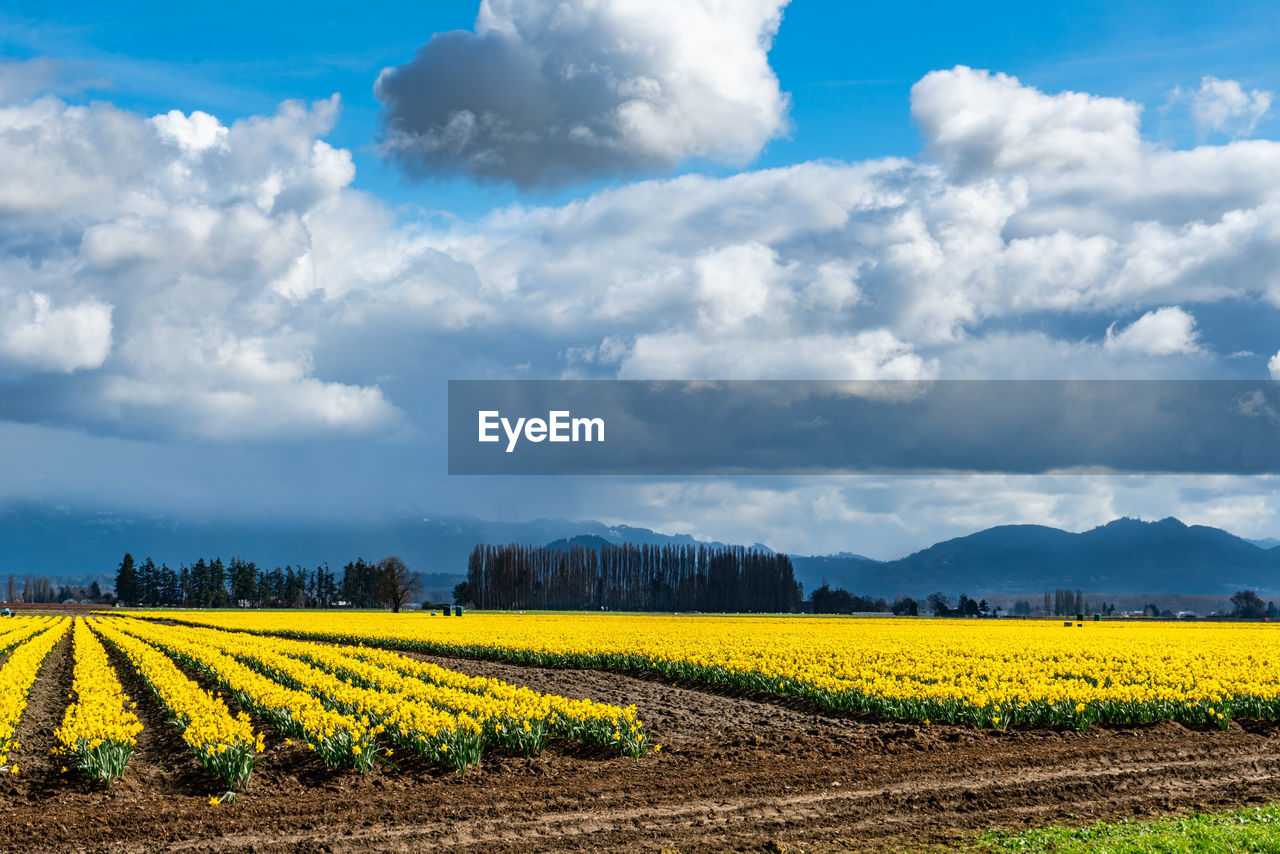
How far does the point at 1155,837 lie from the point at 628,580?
17941 centimetres

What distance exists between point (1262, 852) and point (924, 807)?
423 centimetres

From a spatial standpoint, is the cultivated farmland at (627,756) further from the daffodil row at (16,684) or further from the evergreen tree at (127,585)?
the evergreen tree at (127,585)

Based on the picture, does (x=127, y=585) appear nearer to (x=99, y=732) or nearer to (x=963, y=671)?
(x=963, y=671)

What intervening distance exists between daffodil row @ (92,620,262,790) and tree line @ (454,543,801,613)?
5826 inches

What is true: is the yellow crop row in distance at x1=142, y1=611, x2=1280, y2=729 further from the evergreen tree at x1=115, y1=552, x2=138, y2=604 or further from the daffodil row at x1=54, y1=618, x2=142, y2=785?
the evergreen tree at x1=115, y1=552, x2=138, y2=604

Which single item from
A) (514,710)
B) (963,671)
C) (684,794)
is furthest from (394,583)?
(684,794)

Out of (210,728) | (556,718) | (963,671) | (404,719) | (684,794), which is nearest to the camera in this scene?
(684,794)

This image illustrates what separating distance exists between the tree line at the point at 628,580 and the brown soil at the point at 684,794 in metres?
159

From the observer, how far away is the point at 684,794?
1525 centimetres

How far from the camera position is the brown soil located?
13.1 metres

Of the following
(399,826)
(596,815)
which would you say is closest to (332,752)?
(399,826)

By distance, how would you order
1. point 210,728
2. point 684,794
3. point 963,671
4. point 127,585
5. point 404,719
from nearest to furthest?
1. point 684,794
2. point 210,728
3. point 404,719
4. point 963,671
5. point 127,585

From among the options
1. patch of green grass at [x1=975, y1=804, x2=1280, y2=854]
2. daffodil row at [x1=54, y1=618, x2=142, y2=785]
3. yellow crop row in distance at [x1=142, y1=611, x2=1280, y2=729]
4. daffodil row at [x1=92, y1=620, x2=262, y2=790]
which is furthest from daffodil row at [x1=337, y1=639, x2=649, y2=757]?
patch of green grass at [x1=975, y1=804, x2=1280, y2=854]

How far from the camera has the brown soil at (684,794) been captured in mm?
13117
